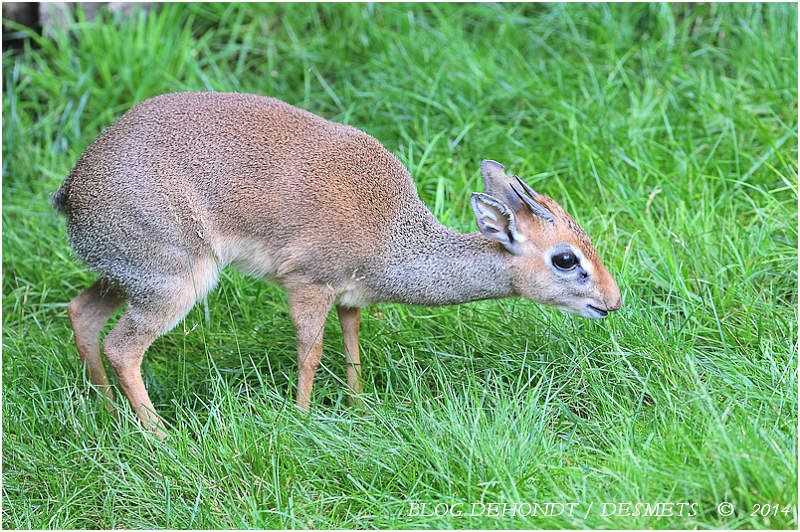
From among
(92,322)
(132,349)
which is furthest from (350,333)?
(92,322)

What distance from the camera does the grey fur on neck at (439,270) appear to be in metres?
4.55

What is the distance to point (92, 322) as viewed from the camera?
16.3ft

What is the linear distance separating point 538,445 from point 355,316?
3.94 feet

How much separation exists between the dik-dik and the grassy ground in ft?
0.85

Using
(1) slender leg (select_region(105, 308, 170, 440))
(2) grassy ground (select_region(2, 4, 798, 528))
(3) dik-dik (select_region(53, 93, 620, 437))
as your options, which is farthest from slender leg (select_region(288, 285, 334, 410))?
(1) slender leg (select_region(105, 308, 170, 440))

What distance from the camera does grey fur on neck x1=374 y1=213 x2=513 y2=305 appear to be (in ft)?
14.9

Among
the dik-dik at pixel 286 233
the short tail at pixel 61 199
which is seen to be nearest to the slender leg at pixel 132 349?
the dik-dik at pixel 286 233

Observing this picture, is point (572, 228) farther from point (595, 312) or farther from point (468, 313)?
point (468, 313)

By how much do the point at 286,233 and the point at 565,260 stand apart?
3.74 ft

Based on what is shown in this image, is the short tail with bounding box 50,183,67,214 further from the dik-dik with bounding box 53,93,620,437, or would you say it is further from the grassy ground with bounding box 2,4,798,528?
the grassy ground with bounding box 2,4,798,528

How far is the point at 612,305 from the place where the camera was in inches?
172

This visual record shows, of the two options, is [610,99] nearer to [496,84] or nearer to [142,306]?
[496,84]

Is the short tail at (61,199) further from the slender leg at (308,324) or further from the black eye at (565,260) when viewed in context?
the black eye at (565,260)

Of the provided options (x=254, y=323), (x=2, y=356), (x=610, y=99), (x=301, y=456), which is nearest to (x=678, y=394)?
(x=301, y=456)
